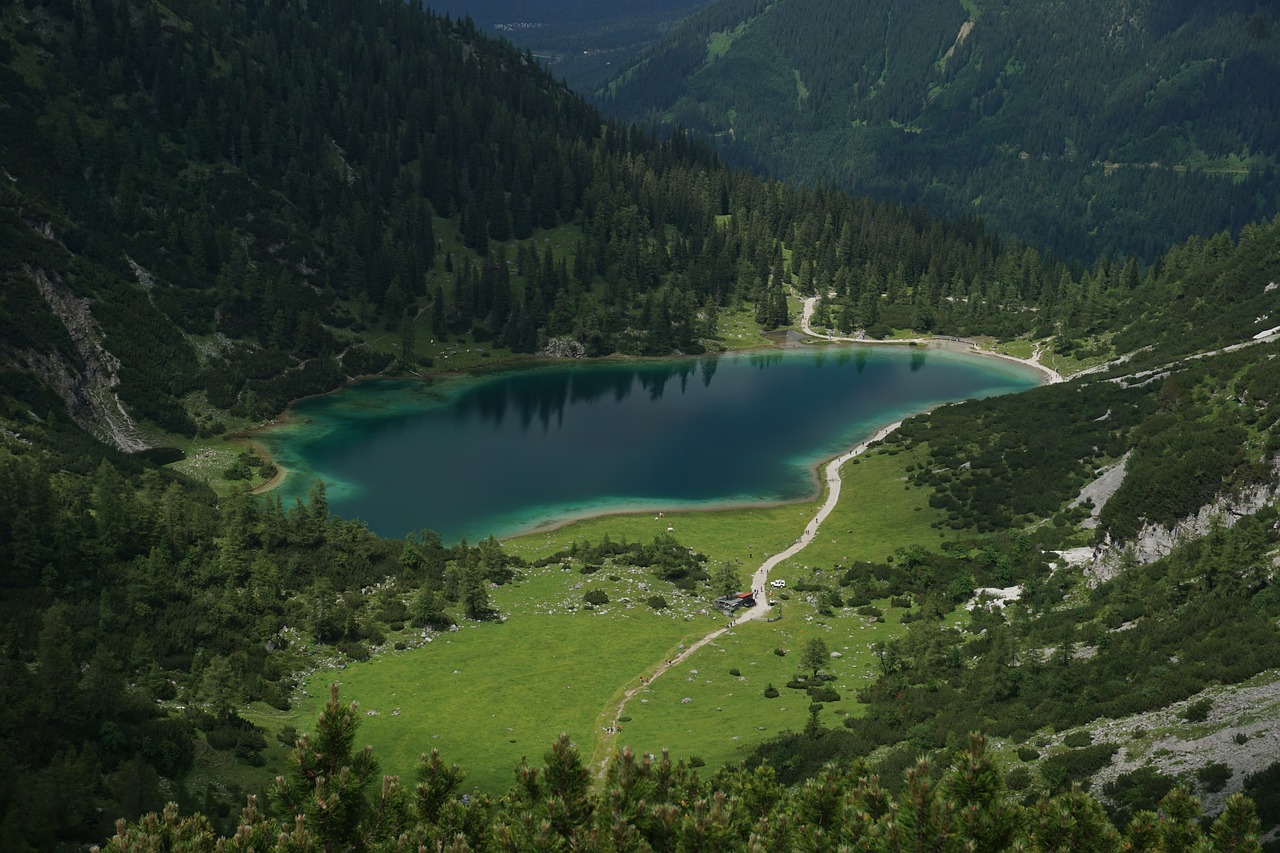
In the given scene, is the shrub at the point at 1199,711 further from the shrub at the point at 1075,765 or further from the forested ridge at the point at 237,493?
the shrub at the point at 1075,765

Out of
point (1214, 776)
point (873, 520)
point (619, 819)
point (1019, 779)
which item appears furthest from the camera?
point (873, 520)

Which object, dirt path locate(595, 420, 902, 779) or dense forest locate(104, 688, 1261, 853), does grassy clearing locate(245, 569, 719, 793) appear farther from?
dense forest locate(104, 688, 1261, 853)

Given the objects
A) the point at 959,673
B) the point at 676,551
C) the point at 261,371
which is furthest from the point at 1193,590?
the point at 261,371

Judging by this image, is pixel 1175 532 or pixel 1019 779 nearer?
pixel 1019 779

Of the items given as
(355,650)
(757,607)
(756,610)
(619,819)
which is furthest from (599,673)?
(619,819)

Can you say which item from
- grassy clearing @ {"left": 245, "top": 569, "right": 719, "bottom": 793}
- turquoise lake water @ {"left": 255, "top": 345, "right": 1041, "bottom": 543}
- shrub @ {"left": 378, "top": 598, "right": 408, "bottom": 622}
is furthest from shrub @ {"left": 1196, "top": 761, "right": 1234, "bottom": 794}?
turquoise lake water @ {"left": 255, "top": 345, "right": 1041, "bottom": 543}

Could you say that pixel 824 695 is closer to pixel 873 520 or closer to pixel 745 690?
pixel 745 690
